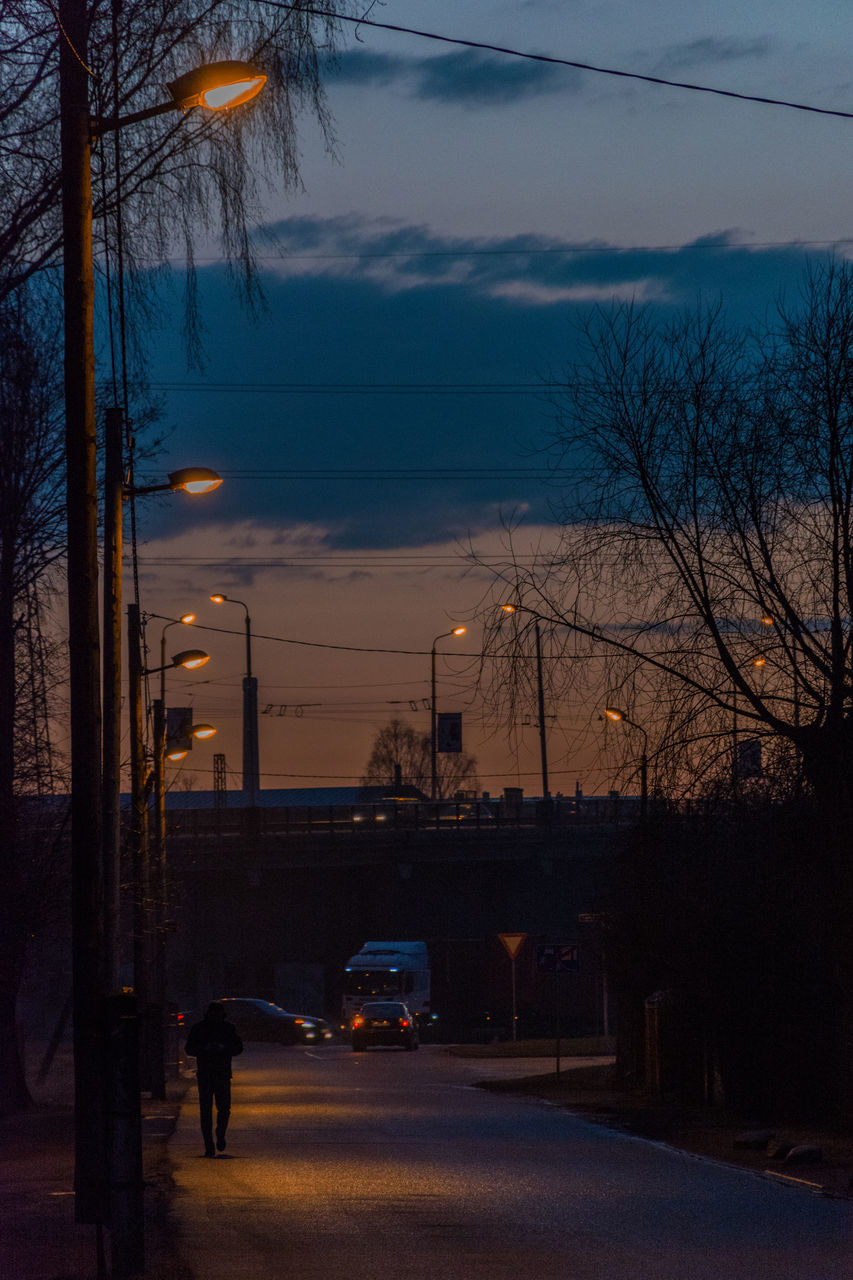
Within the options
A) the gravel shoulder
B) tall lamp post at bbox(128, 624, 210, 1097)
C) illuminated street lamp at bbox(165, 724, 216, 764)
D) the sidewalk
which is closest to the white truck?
the gravel shoulder

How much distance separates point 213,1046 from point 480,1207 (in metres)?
6.20

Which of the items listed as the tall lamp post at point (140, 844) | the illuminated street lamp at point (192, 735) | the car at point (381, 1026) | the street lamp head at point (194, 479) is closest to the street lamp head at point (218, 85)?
the street lamp head at point (194, 479)

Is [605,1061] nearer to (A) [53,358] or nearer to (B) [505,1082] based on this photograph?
(B) [505,1082]

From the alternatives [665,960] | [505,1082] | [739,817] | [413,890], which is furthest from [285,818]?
[739,817]

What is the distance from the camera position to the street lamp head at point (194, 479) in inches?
685

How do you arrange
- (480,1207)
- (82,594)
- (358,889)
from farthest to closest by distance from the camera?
(358,889) < (480,1207) < (82,594)

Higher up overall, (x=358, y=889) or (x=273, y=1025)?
(x=358, y=889)

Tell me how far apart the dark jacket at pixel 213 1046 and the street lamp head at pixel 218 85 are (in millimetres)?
11588

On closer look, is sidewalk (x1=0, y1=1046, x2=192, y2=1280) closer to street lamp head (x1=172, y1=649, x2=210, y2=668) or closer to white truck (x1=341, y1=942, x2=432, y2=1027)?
street lamp head (x1=172, y1=649, x2=210, y2=668)

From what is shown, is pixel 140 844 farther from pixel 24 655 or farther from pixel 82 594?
pixel 82 594

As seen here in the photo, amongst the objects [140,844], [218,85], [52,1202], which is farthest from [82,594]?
[140,844]

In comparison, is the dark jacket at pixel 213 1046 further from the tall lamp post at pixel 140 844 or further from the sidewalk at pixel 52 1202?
the tall lamp post at pixel 140 844

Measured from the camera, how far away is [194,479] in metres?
17.4

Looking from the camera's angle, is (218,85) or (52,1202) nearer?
(218,85)
